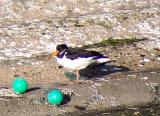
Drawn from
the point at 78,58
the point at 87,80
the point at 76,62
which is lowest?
the point at 87,80

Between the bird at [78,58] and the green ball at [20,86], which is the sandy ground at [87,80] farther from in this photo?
the bird at [78,58]

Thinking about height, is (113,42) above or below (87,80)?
above

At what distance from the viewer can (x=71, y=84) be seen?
17.3 m

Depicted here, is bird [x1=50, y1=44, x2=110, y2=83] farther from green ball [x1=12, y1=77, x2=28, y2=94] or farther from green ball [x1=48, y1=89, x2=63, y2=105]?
green ball [x1=48, y1=89, x2=63, y2=105]

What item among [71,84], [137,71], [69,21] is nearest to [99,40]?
[69,21]

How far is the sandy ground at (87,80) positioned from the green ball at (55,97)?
0.15 m

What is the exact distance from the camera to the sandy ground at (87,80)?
50.8 ft

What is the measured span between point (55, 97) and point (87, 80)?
2.69 metres

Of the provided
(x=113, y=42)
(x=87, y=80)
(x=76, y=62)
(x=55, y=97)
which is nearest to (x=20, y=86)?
(x=55, y=97)

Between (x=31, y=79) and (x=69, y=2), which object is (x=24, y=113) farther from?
(x=69, y=2)

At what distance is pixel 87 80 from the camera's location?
17797 millimetres

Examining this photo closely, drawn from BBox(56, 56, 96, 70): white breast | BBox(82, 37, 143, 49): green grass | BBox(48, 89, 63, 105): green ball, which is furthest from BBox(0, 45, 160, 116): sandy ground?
BBox(82, 37, 143, 49): green grass

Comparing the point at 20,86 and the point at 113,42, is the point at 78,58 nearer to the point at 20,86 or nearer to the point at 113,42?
the point at 20,86

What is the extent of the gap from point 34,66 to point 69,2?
10.4m
